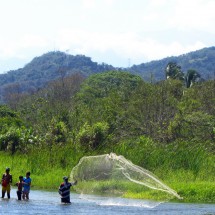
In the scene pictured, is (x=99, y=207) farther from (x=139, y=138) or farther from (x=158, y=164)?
(x=139, y=138)

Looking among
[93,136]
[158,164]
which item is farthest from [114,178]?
[93,136]

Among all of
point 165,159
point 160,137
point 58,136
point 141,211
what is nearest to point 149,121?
point 160,137

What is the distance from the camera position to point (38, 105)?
9744cm

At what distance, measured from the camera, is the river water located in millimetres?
26125

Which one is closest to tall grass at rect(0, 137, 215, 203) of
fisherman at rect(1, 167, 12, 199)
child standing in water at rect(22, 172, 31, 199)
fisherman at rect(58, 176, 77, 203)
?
fisherman at rect(58, 176, 77, 203)

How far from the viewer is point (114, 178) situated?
2752cm

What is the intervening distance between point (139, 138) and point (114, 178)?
16.8 meters

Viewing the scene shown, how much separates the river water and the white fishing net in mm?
646

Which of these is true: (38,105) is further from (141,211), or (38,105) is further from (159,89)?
(141,211)

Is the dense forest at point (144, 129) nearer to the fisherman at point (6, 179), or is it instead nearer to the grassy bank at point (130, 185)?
the grassy bank at point (130, 185)

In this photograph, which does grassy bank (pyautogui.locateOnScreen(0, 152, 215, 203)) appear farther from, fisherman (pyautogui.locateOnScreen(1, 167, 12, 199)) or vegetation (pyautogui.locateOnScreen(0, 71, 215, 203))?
fisherman (pyautogui.locateOnScreen(1, 167, 12, 199))

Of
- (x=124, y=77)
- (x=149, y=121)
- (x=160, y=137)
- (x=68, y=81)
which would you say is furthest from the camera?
(x=68, y=81)

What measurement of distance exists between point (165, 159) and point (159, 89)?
19129mm

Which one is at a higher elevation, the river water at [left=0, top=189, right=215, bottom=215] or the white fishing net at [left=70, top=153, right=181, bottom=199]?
the white fishing net at [left=70, top=153, right=181, bottom=199]
